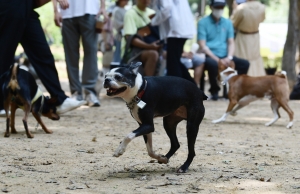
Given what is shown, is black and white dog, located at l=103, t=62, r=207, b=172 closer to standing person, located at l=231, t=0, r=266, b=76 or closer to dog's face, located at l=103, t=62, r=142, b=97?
dog's face, located at l=103, t=62, r=142, b=97

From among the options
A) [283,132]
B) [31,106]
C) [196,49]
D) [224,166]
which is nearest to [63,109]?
[31,106]

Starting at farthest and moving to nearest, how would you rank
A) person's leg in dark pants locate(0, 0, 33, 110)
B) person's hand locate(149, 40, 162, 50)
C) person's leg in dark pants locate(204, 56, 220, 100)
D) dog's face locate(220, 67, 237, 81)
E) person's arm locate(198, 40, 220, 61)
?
1. person's leg in dark pants locate(204, 56, 220, 100)
2. person's arm locate(198, 40, 220, 61)
3. person's hand locate(149, 40, 162, 50)
4. dog's face locate(220, 67, 237, 81)
5. person's leg in dark pants locate(0, 0, 33, 110)

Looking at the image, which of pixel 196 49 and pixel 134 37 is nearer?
pixel 134 37

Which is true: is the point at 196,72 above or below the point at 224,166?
below

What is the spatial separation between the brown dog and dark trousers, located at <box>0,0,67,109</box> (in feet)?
8.08

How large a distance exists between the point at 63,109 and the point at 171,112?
3.64 meters

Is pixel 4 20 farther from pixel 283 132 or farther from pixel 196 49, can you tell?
pixel 196 49

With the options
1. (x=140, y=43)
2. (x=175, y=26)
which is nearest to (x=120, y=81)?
(x=175, y=26)

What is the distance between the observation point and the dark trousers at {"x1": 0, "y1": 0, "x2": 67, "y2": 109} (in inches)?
337

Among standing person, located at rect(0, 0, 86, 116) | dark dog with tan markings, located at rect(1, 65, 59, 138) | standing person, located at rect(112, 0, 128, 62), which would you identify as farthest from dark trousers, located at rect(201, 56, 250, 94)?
dark dog with tan markings, located at rect(1, 65, 59, 138)

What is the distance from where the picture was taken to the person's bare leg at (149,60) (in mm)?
12320

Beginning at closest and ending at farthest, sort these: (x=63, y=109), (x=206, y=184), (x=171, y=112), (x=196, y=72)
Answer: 1. (x=206, y=184)
2. (x=171, y=112)
3. (x=63, y=109)
4. (x=196, y=72)

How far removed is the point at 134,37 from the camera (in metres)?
12.3

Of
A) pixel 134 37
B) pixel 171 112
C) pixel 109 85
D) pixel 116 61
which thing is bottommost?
pixel 116 61
